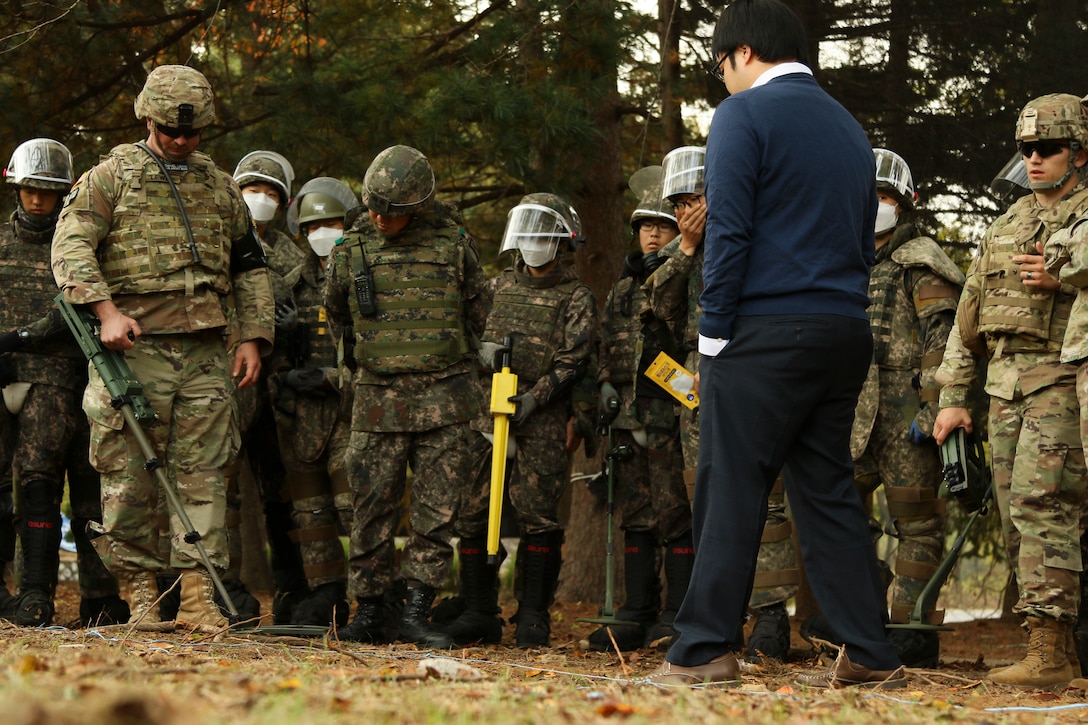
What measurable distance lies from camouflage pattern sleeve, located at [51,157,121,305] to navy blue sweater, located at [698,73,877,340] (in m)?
3.05

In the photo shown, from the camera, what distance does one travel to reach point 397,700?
3.41 metres

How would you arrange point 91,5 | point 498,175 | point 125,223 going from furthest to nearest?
point 498,175, point 91,5, point 125,223

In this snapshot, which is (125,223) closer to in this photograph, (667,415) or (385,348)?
(385,348)

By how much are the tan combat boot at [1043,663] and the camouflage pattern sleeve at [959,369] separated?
112cm

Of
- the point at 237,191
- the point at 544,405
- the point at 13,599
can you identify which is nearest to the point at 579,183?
the point at 544,405

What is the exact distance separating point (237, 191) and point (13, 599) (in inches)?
110

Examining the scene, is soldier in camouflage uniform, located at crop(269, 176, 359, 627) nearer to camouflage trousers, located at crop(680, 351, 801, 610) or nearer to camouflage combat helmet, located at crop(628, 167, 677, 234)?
camouflage combat helmet, located at crop(628, 167, 677, 234)

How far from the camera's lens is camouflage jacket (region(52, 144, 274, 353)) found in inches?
240

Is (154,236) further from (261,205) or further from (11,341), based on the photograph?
(261,205)

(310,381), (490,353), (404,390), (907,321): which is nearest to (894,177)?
(907,321)

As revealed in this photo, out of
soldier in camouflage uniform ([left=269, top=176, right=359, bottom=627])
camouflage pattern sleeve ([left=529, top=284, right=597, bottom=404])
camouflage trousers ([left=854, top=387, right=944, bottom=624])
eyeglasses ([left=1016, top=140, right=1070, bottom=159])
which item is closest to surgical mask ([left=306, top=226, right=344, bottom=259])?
soldier in camouflage uniform ([left=269, top=176, right=359, bottom=627])

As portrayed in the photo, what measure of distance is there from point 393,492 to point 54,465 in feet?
7.07

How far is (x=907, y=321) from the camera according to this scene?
22.4 feet

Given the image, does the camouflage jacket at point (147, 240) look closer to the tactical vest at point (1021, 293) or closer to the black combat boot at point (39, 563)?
the black combat boot at point (39, 563)
